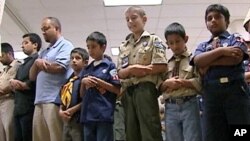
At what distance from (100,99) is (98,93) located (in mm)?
53

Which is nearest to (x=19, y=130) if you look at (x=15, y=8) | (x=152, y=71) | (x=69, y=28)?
(x=152, y=71)

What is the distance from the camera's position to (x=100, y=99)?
251 centimetres

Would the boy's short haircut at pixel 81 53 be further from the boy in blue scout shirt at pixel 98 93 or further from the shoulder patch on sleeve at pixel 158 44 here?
the shoulder patch on sleeve at pixel 158 44

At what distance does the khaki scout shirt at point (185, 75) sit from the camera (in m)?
2.33

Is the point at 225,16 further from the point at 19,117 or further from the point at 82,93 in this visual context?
the point at 19,117

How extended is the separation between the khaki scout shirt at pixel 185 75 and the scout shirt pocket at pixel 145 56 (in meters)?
0.19

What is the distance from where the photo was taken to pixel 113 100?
2.58m

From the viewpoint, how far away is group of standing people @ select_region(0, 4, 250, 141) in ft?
6.87

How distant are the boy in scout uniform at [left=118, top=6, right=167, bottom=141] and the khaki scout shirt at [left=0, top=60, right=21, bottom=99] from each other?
1177mm

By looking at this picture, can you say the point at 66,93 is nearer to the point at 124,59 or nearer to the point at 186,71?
the point at 124,59

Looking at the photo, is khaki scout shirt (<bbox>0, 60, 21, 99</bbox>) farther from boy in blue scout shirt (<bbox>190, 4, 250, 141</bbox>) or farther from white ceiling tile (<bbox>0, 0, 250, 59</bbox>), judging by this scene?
white ceiling tile (<bbox>0, 0, 250, 59</bbox>)

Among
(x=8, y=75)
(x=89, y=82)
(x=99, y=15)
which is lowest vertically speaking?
(x=89, y=82)

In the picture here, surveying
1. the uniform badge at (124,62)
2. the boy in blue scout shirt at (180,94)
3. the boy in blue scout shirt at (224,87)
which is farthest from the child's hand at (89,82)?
the boy in blue scout shirt at (224,87)

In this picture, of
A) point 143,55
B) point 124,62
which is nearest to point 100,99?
point 124,62
